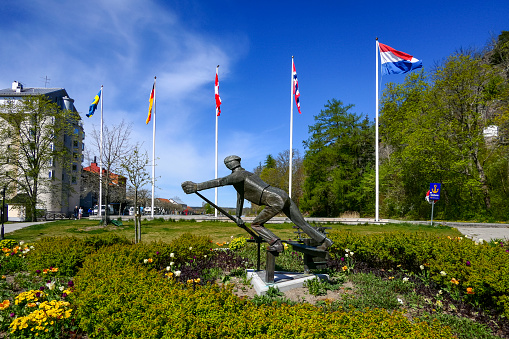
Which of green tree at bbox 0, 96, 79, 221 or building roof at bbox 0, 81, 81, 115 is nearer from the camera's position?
green tree at bbox 0, 96, 79, 221

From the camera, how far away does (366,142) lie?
119 ft

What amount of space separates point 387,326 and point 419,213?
3146cm

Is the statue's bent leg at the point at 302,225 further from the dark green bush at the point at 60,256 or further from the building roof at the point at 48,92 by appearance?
the building roof at the point at 48,92

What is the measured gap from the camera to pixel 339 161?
34.5 metres

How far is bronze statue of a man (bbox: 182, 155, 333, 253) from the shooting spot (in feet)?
20.1

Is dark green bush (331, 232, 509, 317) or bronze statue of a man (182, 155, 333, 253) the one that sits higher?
bronze statue of a man (182, 155, 333, 253)

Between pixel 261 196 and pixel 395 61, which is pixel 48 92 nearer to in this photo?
pixel 395 61

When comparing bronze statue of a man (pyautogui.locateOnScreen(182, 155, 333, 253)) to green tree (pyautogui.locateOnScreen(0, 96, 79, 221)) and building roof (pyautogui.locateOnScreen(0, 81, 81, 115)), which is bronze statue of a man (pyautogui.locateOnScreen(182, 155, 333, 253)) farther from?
building roof (pyautogui.locateOnScreen(0, 81, 81, 115))

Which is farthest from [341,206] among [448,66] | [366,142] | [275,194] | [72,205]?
[72,205]

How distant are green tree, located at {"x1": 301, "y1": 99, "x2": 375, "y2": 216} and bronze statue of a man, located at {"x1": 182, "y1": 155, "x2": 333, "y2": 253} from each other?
2760 cm

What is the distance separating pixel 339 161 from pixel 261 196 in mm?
29868

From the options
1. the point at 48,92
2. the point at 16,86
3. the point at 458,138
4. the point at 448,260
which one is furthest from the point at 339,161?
the point at 16,86

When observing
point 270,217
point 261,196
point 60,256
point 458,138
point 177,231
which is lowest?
point 177,231

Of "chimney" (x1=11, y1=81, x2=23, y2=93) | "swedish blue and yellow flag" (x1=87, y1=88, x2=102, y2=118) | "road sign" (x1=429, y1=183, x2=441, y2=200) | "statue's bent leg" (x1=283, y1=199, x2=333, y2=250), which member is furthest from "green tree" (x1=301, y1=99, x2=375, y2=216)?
"chimney" (x1=11, y1=81, x2=23, y2=93)
